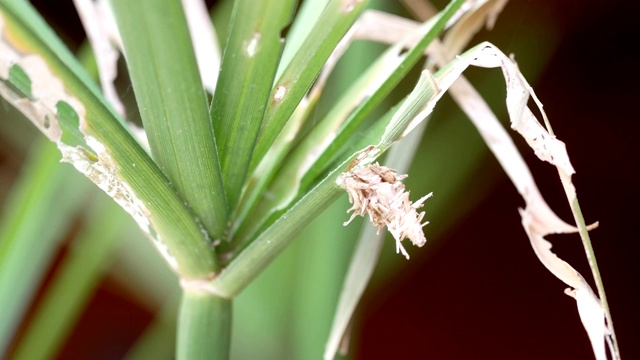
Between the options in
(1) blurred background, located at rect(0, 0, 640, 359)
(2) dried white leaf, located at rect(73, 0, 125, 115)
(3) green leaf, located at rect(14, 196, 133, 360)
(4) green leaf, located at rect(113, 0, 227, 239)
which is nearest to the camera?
(4) green leaf, located at rect(113, 0, 227, 239)

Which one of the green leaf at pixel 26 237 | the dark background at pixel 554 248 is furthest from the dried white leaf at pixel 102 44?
the dark background at pixel 554 248

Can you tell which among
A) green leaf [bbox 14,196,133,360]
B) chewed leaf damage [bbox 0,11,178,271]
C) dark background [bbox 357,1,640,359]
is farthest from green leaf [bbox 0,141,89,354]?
dark background [bbox 357,1,640,359]

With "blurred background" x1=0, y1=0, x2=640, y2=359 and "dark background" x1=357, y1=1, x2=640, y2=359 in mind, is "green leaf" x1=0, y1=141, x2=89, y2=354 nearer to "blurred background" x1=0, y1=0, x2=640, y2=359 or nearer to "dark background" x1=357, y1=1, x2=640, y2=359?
"blurred background" x1=0, y1=0, x2=640, y2=359

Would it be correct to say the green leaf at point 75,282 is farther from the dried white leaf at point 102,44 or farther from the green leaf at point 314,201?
the green leaf at point 314,201

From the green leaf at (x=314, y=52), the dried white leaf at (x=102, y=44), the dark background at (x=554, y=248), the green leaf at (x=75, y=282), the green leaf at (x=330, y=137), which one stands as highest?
the dried white leaf at (x=102, y=44)

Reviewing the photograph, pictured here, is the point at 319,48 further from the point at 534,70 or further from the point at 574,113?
the point at 574,113

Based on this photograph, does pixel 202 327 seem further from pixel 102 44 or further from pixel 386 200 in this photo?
pixel 102 44
